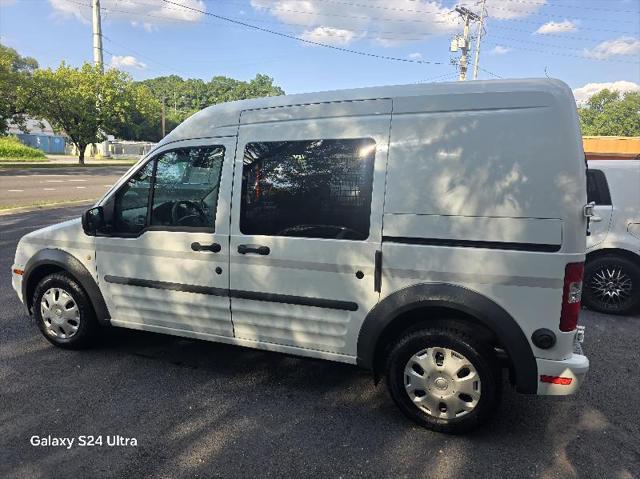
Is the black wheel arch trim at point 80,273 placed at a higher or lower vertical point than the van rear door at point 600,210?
lower

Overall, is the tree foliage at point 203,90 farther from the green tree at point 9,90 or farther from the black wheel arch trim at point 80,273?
the black wheel arch trim at point 80,273

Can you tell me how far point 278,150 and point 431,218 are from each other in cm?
116

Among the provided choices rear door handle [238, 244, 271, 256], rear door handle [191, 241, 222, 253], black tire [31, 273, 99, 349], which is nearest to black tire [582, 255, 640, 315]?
rear door handle [238, 244, 271, 256]

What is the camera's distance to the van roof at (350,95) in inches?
109

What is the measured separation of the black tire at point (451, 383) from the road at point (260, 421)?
0.30 ft

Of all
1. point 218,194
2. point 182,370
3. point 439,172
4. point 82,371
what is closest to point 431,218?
point 439,172

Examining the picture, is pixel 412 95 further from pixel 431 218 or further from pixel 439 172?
pixel 431 218

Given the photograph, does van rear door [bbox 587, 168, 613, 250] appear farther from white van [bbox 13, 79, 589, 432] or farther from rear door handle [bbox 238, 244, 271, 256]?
rear door handle [bbox 238, 244, 271, 256]

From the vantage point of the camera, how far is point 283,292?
3.25 meters

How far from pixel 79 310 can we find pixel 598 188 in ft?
18.7

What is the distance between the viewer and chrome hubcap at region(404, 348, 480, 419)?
2.89 metres

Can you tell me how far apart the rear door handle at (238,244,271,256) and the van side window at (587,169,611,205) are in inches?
164

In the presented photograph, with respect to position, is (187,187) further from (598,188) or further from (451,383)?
(598,188)

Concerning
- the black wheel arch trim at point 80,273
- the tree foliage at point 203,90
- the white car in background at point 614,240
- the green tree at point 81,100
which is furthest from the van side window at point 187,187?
the tree foliage at point 203,90
